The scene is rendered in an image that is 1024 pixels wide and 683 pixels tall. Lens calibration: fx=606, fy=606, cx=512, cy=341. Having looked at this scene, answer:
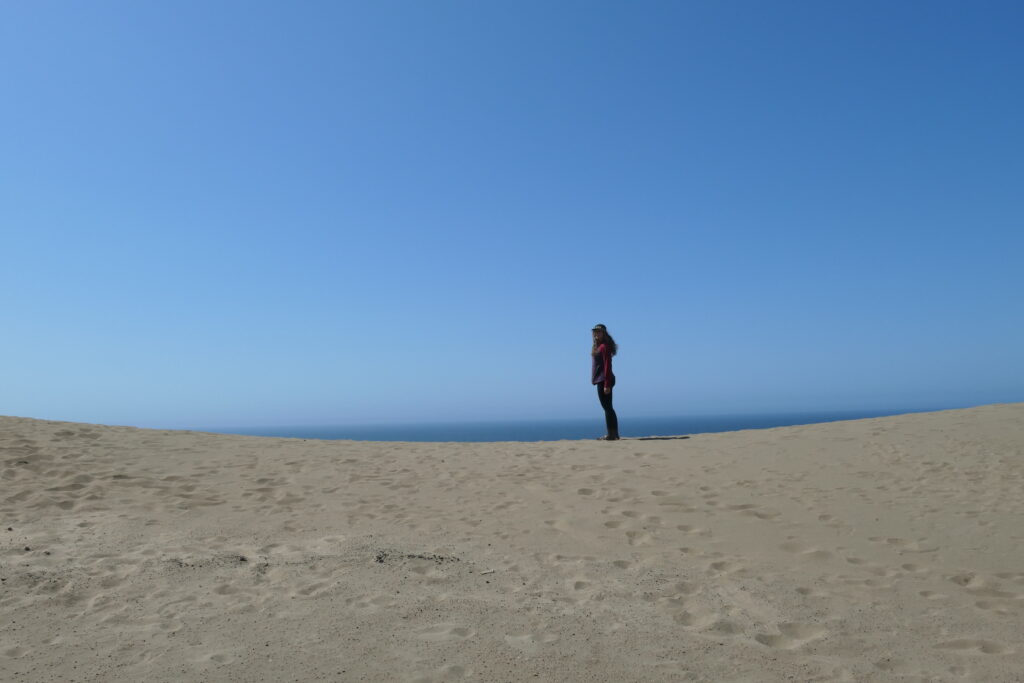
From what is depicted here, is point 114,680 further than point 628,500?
No

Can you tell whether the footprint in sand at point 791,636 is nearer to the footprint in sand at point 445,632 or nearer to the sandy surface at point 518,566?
the sandy surface at point 518,566

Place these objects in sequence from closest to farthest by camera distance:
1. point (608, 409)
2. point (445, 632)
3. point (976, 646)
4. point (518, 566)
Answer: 1. point (976, 646)
2. point (445, 632)
3. point (518, 566)
4. point (608, 409)

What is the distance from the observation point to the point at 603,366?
40.5 ft

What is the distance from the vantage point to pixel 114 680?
3.41m

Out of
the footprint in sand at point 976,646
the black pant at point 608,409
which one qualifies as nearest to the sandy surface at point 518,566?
A: the footprint in sand at point 976,646

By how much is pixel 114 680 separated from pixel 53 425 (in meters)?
10.9

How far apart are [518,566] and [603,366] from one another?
7.18 meters

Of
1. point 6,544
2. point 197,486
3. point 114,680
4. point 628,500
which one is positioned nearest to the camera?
point 114,680

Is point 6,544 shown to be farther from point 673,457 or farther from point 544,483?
point 673,457

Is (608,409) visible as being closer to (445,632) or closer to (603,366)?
(603,366)

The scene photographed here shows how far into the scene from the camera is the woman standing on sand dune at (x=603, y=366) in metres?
12.2

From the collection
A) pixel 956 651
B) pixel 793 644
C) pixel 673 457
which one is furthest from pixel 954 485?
pixel 793 644

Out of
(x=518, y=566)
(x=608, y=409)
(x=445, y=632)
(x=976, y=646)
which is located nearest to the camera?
(x=976, y=646)

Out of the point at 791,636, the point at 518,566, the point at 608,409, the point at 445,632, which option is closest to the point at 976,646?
the point at 791,636
